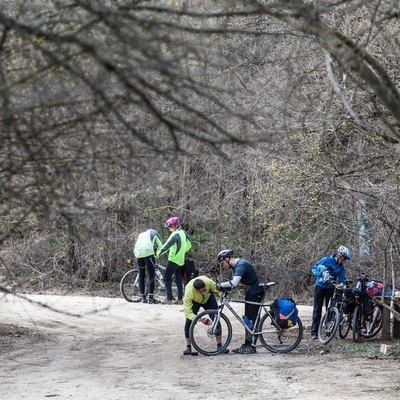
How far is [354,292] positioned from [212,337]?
2.88 m

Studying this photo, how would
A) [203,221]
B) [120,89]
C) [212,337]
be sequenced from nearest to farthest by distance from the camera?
[120,89], [212,337], [203,221]

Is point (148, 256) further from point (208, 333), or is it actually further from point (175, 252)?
point (208, 333)

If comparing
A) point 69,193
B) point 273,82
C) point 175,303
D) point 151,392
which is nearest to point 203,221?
point 175,303

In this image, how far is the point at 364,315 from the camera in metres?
16.9

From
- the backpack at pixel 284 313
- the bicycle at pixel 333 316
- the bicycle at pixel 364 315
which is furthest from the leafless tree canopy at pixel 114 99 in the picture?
the bicycle at pixel 364 315

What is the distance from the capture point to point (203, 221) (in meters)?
25.5

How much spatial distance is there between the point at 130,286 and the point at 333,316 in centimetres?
794

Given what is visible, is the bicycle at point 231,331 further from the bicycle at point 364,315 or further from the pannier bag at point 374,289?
the pannier bag at point 374,289

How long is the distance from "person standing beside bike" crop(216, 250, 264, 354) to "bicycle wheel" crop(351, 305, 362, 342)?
198cm

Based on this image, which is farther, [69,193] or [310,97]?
[310,97]

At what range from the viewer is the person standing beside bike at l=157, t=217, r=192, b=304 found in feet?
69.4

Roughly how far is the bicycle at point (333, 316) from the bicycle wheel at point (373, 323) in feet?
1.18

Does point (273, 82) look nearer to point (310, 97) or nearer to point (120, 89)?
point (310, 97)

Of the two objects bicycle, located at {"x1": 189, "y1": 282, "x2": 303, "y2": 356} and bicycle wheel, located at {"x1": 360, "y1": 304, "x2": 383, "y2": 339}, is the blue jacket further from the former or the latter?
bicycle, located at {"x1": 189, "y1": 282, "x2": 303, "y2": 356}
